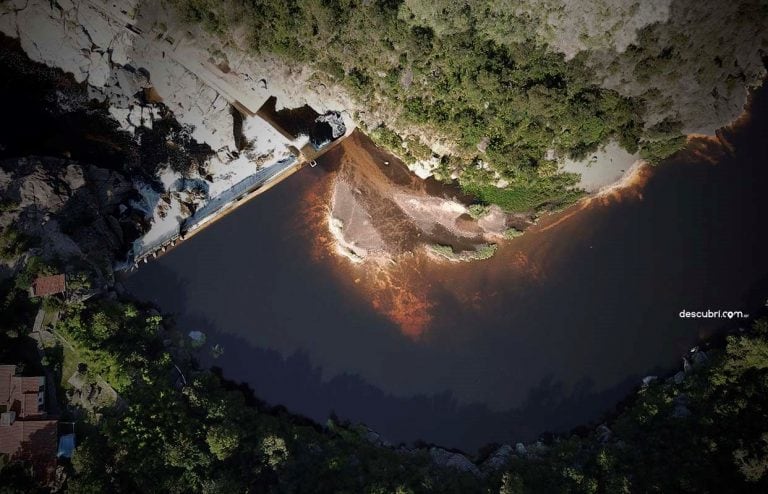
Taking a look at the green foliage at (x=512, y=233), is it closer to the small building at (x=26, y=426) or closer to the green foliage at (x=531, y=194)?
the green foliage at (x=531, y=194)

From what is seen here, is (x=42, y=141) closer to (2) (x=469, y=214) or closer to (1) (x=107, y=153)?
(1) (x=107, y=153)

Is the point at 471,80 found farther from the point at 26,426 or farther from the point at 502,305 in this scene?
→ the point at 26,426

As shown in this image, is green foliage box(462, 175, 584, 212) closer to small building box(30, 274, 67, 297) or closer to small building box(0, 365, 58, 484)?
small building box(30, 274, 67, 297)

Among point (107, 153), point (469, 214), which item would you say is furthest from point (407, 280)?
point (107, 153)

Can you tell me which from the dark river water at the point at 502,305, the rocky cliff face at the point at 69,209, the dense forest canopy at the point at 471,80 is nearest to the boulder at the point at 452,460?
the dark river water at the point at 502,305

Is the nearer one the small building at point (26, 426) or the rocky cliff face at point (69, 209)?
the small building at point (26, 426)

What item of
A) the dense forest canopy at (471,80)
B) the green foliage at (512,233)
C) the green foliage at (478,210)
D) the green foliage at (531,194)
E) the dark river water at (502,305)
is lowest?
the dark river water at (502,305)
